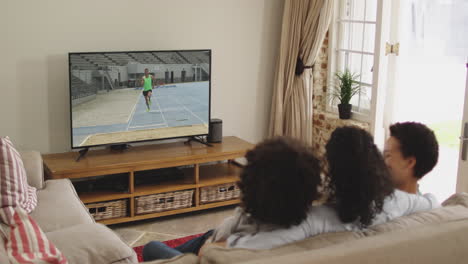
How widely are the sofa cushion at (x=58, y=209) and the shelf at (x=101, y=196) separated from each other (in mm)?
347

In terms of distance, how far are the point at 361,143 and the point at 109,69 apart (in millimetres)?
2683

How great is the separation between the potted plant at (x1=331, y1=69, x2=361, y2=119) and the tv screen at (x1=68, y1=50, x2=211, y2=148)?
1105mm

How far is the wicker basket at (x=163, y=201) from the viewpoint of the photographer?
427 cm

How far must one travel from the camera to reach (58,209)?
3.36 meters

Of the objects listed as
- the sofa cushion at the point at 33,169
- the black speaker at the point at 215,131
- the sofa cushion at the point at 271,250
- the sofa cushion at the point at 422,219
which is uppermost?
the sofa cushion at the point at 422,219

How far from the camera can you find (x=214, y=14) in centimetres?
484

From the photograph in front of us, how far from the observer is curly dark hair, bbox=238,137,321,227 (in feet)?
5.80

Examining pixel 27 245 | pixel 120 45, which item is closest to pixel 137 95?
pixel 120 45

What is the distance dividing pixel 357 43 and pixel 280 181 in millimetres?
3289

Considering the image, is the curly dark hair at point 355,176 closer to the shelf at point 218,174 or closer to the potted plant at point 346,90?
the shelf at point 218,174

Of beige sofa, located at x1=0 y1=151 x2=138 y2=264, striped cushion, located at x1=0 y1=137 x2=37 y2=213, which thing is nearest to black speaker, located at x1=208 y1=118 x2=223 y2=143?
beige sofa, located at x1=0 y1=151 x2=138 y2=264

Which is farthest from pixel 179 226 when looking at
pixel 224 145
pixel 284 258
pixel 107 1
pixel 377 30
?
pixel 284 258

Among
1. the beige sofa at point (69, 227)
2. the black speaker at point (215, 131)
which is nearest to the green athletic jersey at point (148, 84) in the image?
the black speaker at point (215, 131)

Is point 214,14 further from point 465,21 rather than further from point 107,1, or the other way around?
point 465,21
